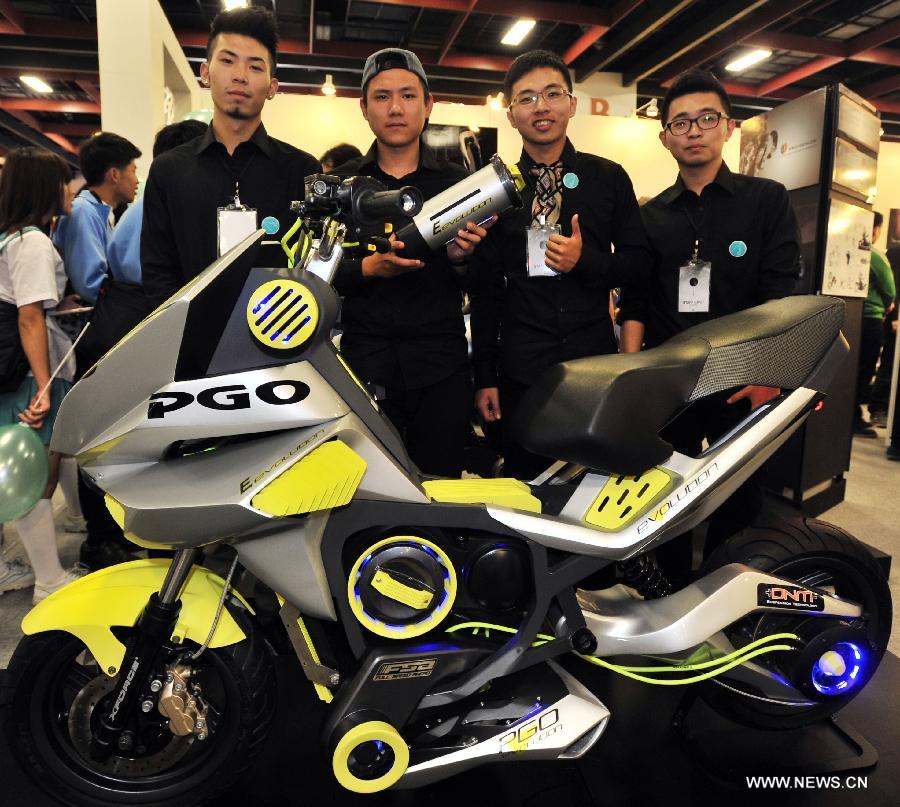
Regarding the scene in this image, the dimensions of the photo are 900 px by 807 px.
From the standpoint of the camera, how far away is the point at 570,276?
2.07 metres

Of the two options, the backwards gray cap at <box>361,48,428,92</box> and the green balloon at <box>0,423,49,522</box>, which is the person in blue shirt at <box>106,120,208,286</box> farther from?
the backwards gray cap at <box>361,48,428,92</box>

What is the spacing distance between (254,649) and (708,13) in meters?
9.13

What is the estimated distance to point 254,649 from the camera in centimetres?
144

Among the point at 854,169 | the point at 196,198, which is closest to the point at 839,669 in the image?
the point at 196,198

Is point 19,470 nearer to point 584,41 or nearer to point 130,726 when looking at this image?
point 130,726

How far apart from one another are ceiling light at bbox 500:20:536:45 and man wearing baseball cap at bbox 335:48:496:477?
304 inches

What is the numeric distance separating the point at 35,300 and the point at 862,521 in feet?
12.7

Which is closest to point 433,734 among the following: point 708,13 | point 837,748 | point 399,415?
point 399,415

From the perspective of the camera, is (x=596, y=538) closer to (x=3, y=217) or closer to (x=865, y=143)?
(x=3, y=217)

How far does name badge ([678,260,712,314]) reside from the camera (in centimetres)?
211

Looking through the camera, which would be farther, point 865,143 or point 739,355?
point 865,143

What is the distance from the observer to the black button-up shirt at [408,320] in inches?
77.2

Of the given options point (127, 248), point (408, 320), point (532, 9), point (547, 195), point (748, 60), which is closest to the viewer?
point (408, 320)

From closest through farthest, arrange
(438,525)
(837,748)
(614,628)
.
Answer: (438,525), (614,628), (837,748)
